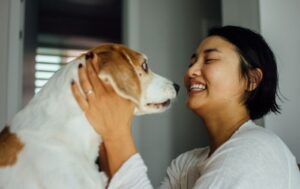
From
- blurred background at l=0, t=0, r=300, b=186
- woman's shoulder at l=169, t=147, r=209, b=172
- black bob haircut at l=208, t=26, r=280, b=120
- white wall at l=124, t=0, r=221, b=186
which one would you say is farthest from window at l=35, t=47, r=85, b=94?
black bob haircut at l=208, t=26, r=280, b=120

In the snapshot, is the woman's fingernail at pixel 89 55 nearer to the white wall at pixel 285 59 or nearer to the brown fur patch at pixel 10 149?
the brown fur patch at pixel 10 149

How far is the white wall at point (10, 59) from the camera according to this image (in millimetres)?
2371

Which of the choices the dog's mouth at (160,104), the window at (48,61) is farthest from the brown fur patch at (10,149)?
the window at (48,61)

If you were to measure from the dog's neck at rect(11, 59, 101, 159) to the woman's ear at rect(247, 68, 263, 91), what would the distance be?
0.51m

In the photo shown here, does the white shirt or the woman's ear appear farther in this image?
the woman's ear

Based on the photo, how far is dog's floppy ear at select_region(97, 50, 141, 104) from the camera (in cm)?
94

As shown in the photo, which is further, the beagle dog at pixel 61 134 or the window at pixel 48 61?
the window at pixel 48 61

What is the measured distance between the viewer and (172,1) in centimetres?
278

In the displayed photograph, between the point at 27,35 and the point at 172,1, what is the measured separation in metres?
1.04

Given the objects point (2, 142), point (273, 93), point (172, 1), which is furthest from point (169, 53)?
point (2, 142)

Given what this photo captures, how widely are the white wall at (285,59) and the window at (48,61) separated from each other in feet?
5.20

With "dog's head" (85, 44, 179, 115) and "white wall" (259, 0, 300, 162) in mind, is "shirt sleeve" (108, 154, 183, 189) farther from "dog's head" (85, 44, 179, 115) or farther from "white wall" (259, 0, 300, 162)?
"white wall" (259, 0, 300, 162)

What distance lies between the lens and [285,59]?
168 centimetres

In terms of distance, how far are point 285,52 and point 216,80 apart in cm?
68
